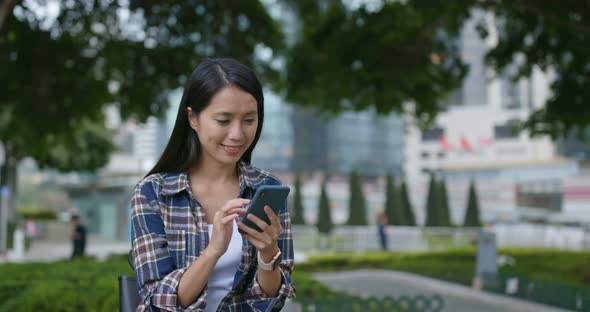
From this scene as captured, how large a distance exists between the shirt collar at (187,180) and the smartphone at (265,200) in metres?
0.25

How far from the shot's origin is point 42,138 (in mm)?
11859

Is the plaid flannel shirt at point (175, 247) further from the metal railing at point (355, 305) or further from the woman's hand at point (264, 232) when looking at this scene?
the metal railing at point (355, 305)

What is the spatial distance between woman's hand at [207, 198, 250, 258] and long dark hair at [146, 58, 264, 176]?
13.1 inches

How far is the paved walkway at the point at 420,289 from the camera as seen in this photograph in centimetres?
1148

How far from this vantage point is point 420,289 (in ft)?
48.4

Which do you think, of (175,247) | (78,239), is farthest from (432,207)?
(175,247)

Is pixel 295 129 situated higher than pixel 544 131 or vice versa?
pixel 295 129

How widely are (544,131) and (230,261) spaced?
41.6 feet

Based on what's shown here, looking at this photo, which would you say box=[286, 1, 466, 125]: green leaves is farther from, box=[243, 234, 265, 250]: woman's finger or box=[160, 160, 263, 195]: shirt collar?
box=[243, 234, 265, 250]: woman's finger

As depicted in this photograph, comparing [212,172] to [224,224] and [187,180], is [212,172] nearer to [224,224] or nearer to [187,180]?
[187,180]

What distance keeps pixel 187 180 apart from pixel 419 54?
1037 centimetres

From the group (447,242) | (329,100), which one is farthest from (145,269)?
(447,242)

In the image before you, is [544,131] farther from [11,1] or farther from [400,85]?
[11,1]

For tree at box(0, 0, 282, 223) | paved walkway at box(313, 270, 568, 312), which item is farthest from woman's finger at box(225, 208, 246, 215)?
tree at box(0, 0, 282, 223)
